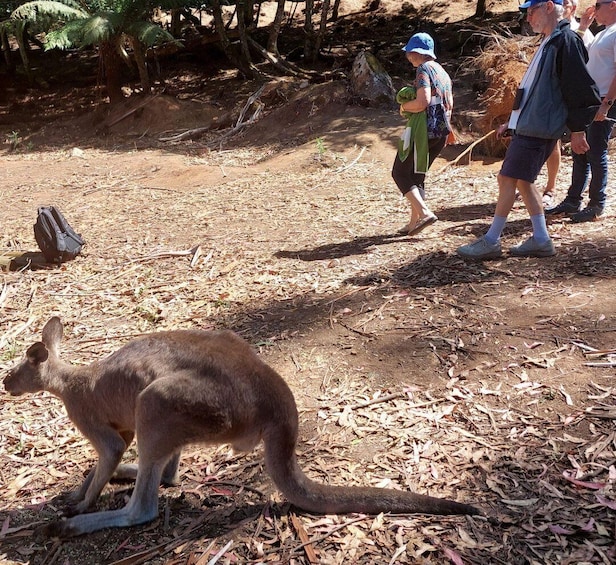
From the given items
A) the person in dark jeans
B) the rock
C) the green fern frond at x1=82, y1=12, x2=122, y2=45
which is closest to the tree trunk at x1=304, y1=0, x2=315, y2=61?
the rock

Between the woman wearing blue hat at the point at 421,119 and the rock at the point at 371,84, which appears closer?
the woman wearing blue hat at the point at 421,119

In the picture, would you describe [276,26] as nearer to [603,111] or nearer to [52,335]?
[603,111]

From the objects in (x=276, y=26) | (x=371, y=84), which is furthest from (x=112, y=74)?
(x=371, y=84)

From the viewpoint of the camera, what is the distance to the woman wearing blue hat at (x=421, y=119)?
598 cm

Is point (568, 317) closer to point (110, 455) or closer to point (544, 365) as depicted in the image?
point (544, 365)

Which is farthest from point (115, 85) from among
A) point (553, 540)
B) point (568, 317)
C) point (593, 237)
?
point (553, 540)

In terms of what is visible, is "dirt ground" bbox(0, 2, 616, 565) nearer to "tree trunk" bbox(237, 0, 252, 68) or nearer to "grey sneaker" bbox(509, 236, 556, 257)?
"grey sneaker" bbox(509, 236, 556, 257)

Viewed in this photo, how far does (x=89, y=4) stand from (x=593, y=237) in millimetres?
11894

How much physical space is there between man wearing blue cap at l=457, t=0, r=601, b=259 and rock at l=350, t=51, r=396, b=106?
7.03m

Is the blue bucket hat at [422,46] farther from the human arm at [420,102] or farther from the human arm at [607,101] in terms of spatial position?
the human arm at [607,101]

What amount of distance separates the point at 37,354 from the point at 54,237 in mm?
3193

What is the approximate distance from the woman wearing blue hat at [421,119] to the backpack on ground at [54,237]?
3.39 meters

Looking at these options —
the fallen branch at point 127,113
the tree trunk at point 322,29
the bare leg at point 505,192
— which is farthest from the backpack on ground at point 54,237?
the tree trunk at point 322,29

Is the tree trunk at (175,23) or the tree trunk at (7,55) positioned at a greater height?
the tree trunk at (175,23)
